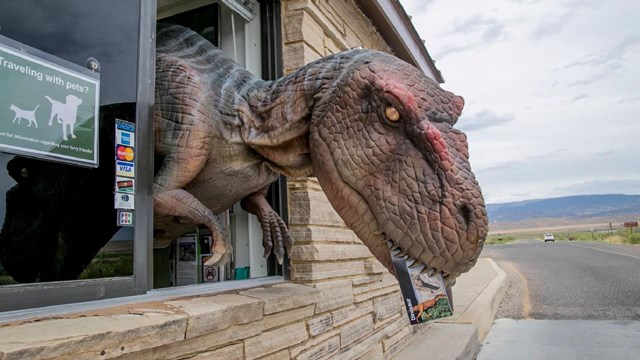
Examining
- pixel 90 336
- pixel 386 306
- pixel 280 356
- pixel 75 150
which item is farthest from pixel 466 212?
pixel 386 306

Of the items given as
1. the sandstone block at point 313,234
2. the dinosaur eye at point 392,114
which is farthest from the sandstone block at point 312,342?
the dinosaur eye at point 392,114

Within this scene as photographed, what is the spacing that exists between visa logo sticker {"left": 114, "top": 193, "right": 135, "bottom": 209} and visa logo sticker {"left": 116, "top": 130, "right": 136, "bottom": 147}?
0.60 ft

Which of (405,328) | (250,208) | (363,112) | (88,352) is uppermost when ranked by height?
(363,112)

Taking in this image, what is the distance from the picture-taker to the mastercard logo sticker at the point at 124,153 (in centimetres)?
165

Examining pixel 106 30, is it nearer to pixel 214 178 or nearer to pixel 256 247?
pixel 214 178

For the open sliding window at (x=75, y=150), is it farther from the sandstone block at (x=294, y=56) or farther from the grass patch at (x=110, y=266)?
the sandstone block at (x=294, y=56)

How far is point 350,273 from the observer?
3221mm

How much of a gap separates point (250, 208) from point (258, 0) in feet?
4.41

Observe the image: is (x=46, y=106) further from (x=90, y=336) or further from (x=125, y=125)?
(x=90, y=336)

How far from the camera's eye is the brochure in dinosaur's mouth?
1540 millimetres

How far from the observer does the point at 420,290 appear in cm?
154

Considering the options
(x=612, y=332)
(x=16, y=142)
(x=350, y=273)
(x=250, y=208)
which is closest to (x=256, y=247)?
(x=250, y=208)

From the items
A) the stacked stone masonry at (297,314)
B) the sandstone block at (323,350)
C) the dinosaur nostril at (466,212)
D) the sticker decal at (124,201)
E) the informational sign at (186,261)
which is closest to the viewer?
the stacked stone masonry at (297,314)

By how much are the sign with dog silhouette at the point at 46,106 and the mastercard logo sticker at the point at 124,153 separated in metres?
0.11
